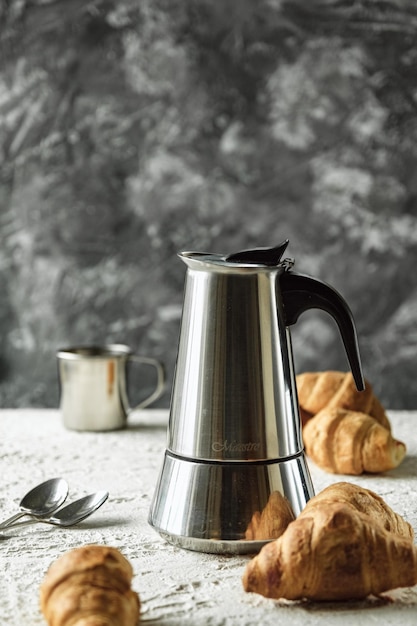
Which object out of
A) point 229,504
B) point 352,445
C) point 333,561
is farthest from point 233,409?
point 352,445

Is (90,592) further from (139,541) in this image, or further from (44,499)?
(44,499)

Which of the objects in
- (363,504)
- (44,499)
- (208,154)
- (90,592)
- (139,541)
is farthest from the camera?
(208,154)

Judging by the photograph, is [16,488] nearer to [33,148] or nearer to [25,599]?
[25,599]

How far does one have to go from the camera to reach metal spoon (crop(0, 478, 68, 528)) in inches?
35.9

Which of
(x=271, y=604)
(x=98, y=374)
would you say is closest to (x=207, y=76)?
(x=98, y=374)

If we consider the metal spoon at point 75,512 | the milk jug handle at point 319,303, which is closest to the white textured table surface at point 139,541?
the metal spoon at point 75,512

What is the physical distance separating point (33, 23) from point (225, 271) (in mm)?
1744

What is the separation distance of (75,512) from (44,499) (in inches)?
2.2

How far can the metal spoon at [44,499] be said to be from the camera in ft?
2.99

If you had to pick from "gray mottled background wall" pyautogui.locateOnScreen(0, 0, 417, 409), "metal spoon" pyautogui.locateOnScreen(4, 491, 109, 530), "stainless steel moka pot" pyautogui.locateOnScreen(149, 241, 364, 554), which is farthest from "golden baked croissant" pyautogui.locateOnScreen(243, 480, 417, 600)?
"gray mottled background wall" pyautogui.locateOnScreen(0, 0, 417, 409)

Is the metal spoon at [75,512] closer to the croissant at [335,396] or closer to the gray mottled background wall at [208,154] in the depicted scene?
the croissant at [335,396]

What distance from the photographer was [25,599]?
688mm

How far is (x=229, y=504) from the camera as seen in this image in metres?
0.79

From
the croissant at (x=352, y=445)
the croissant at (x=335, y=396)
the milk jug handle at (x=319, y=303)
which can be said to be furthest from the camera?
the croissant at (x=335, y=396)
